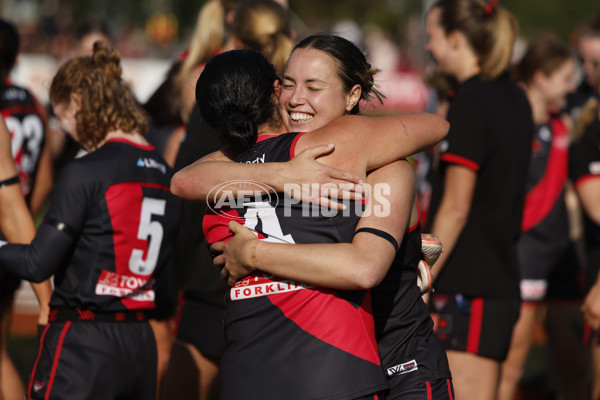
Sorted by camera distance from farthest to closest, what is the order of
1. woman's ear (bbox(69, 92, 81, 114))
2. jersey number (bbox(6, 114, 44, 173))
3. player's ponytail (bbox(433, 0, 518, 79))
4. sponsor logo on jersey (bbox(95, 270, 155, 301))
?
jersey number (bbox(6, 114, 44, 173))
player's ponytail (bbox(433, 0, 518, 79))
woman's ear (bbox(69, 92, 81, 114))
sponsor logo on jersey (bbox(95, 270, 155, 301))

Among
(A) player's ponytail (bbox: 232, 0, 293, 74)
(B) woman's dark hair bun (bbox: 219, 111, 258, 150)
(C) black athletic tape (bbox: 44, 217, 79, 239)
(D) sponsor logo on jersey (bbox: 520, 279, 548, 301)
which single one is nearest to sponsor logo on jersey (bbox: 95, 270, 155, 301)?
(C) black athletic tape (bbox: 44, 217, 79, 239)

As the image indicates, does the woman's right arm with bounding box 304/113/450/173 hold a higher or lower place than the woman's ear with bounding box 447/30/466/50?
lower

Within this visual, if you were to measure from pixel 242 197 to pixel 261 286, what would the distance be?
0.30m

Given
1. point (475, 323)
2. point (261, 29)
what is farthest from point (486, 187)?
point (261, 29)

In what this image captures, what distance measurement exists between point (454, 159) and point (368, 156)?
160 cm

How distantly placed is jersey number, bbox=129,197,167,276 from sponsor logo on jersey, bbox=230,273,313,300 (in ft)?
→ 3.55

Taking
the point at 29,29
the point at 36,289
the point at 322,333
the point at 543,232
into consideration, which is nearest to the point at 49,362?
the point at 36,289

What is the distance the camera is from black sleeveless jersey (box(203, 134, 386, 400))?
2504mm

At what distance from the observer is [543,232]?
5820 mm

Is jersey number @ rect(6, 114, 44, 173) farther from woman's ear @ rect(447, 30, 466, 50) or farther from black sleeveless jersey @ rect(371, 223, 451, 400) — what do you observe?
black sleeveless jersey @ rect(371, 223, 451, 400)

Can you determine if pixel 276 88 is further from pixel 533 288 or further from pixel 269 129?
pixel 533 288

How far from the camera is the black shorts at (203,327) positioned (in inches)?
161

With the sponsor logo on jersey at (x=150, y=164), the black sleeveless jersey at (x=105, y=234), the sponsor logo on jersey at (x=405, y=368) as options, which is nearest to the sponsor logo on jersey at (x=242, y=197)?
the sponsor logo on jersey at (x=405, y=368)

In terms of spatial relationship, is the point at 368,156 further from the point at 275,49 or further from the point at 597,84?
the point at 597,84
